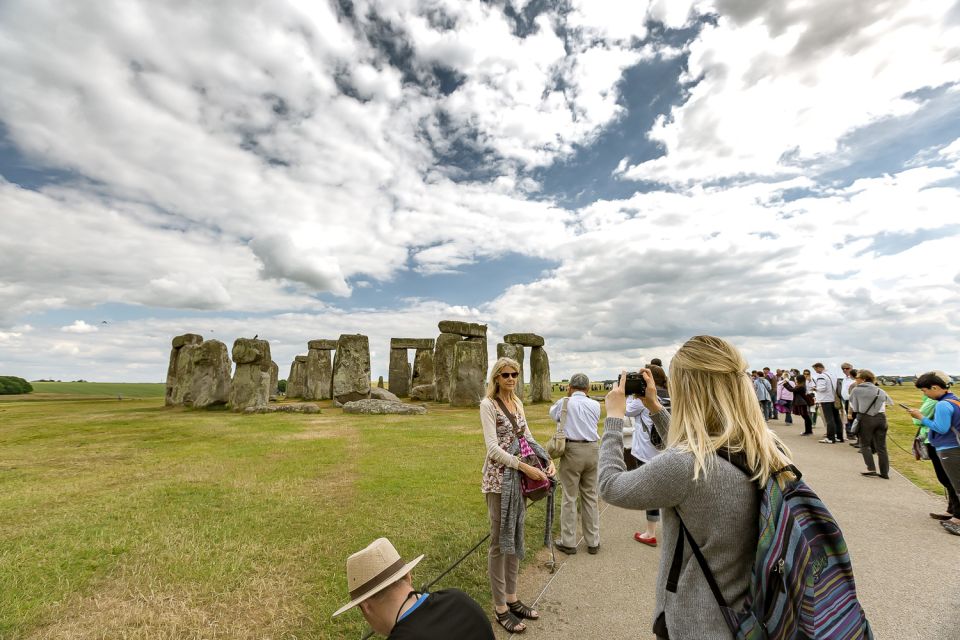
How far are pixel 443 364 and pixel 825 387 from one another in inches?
659

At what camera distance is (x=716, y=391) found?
1931mm

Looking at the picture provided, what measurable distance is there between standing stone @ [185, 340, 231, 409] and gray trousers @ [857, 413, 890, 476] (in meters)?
22.0

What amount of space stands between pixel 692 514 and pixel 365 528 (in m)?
5.04

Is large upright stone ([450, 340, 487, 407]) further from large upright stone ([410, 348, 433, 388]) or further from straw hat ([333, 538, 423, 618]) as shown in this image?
straw hat ([333, 538, 423, 618])

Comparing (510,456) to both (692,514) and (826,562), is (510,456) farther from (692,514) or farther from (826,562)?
(826,562)

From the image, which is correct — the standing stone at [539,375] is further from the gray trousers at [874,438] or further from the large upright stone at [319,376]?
the gray trousers at [874,438]

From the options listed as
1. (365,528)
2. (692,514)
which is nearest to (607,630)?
(692,514)

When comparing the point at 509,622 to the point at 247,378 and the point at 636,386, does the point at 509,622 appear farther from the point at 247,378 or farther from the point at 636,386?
the point at 247,378

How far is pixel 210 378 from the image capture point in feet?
68.8

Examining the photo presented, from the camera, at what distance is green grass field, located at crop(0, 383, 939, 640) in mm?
4012

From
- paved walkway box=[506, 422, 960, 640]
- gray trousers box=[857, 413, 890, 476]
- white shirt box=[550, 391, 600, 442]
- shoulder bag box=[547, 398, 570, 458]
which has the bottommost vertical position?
paved walkway box=[506, 422, 960, 640]

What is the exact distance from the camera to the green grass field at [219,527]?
401 centimetres

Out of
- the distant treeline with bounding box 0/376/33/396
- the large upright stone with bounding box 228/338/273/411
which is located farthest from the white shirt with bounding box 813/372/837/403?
the distant treeline with bounding box 0/376/33/396

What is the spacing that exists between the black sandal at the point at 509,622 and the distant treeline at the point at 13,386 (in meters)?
51.5
